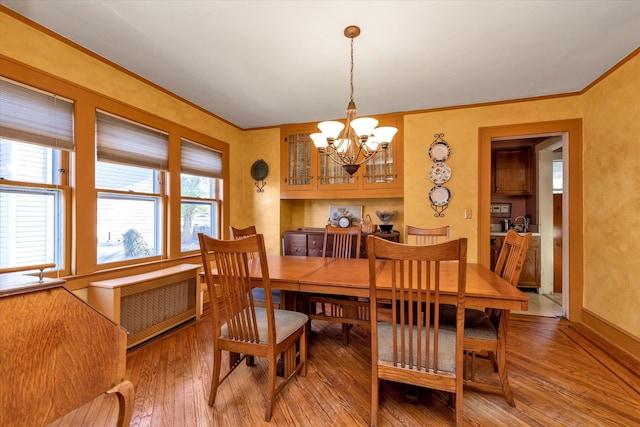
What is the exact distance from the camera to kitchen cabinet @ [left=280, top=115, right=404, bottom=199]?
3.73 m

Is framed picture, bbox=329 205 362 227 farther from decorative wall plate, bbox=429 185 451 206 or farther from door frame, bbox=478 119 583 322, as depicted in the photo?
door frame, bbox=478 119 583 322

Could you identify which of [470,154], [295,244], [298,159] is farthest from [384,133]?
[295,244]

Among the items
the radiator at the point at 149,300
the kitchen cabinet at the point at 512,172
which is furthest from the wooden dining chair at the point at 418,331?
the kitchen cabinet at the point at 512,172

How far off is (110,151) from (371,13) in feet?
8.03

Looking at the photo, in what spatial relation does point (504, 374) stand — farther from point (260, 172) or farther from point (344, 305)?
point (260, 172)

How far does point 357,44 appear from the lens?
86.4 inches

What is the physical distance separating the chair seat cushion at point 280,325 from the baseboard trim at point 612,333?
2.71 metres

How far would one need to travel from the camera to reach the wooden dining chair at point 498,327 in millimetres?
1630

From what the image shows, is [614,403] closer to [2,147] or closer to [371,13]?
[371,13]

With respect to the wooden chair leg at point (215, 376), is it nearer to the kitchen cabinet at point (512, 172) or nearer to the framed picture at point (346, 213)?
the framed picture at point (346, 213)

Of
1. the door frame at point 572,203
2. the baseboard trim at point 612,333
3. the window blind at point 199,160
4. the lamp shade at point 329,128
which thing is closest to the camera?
the lamp shade at point 329,128

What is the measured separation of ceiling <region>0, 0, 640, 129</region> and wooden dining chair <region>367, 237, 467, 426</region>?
1.58m

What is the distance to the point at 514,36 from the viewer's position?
2100mm

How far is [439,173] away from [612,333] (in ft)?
7.15
